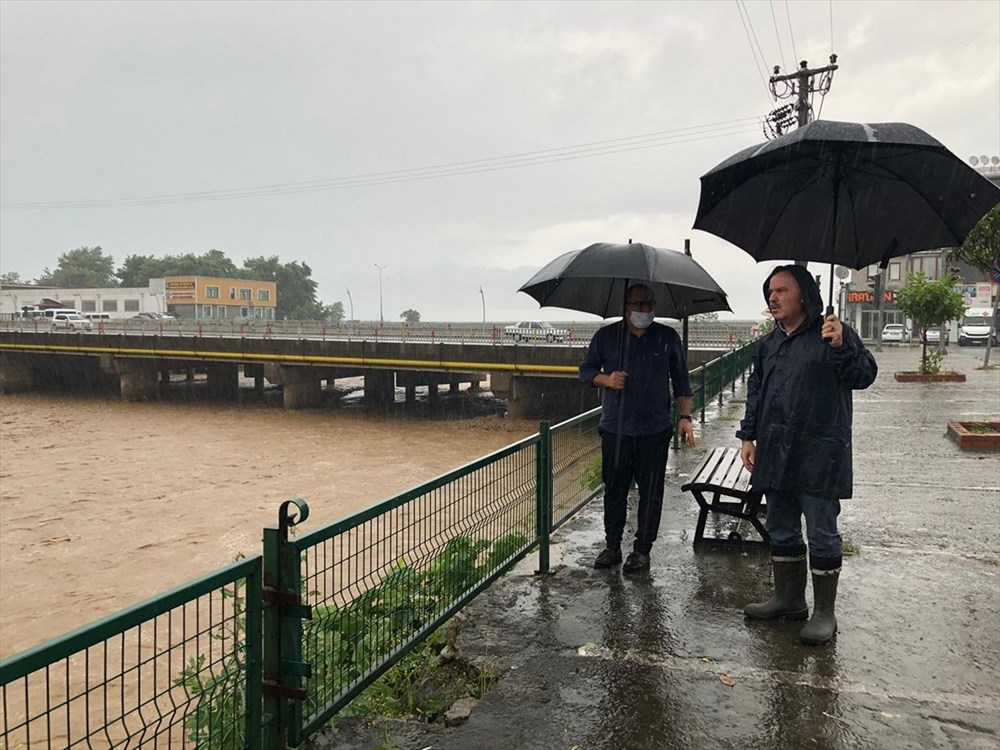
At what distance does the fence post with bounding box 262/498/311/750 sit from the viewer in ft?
8.48

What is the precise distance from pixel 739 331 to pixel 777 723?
97.4ft

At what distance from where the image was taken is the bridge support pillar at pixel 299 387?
114ft

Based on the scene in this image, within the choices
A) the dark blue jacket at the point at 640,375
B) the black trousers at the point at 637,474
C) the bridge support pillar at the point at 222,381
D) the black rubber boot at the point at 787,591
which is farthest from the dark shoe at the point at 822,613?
the bridge support pillar at the point at 222,381

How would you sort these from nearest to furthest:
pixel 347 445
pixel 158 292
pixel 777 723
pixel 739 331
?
pixel 777 723 → pixel 347 445 → pixel 739 331 → pixel 158 292

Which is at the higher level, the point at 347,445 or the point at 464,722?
the point at 464,722

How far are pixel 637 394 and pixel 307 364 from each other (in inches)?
1203

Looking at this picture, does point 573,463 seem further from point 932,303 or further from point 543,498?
point 932,303

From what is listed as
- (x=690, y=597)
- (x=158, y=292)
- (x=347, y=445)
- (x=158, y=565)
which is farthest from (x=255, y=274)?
(x=690, y=597)

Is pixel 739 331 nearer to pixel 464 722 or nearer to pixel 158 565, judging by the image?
pixel 158 565

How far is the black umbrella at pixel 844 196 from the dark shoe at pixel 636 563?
207 cm

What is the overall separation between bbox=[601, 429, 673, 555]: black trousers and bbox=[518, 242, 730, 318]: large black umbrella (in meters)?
0.88

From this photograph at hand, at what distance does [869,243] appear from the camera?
3.99 meters

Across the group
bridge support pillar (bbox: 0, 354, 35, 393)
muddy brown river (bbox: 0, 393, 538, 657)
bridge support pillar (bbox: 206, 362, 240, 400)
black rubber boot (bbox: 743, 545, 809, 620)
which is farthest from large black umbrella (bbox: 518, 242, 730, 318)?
bridge support pillar (bbox: 0, 354, 35, 393)

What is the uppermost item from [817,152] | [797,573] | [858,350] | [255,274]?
[255,274]
